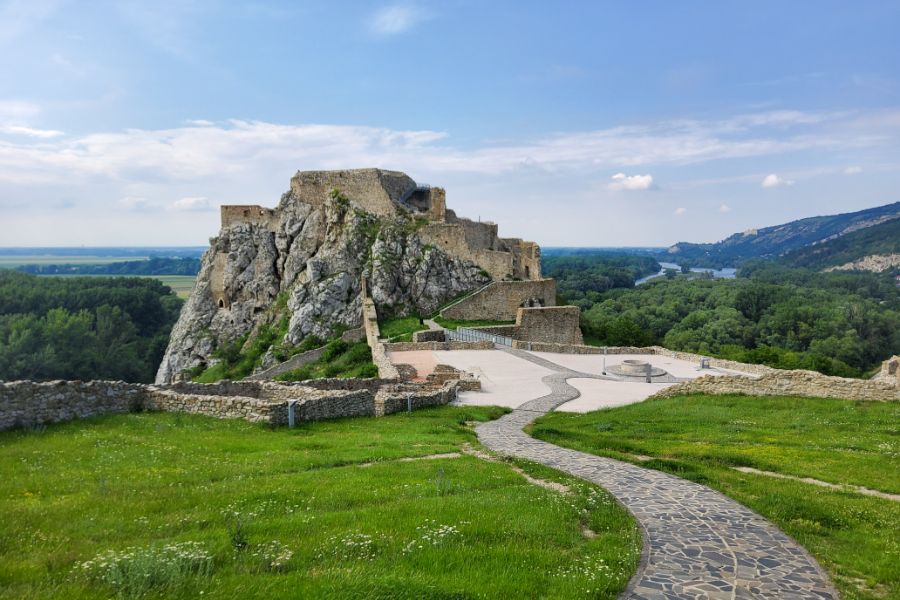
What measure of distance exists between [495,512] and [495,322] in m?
33.0

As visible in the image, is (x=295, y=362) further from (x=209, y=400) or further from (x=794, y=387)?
(x=794, y=387)

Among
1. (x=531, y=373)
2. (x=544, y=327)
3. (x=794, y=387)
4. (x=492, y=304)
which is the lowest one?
(x=531, y=373)

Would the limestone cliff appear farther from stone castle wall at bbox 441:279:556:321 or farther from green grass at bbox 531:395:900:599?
green grass at bbox 531:395:900:599

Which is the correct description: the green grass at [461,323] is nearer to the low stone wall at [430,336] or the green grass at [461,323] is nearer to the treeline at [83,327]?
the low stone wall at [430,336]

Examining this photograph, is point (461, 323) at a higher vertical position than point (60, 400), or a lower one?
lower

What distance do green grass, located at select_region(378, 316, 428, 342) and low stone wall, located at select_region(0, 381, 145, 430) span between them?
22.3m

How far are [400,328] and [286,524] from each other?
107 ft

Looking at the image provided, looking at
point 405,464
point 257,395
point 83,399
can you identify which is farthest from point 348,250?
point 405,464

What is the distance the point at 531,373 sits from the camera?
959 inches

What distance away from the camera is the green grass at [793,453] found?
6273 mm

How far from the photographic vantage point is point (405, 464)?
31.1ft

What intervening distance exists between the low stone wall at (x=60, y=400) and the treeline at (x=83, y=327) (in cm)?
5085

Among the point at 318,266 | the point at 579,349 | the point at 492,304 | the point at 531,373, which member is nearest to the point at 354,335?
the point at 318,266

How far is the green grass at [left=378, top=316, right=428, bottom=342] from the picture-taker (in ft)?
118
